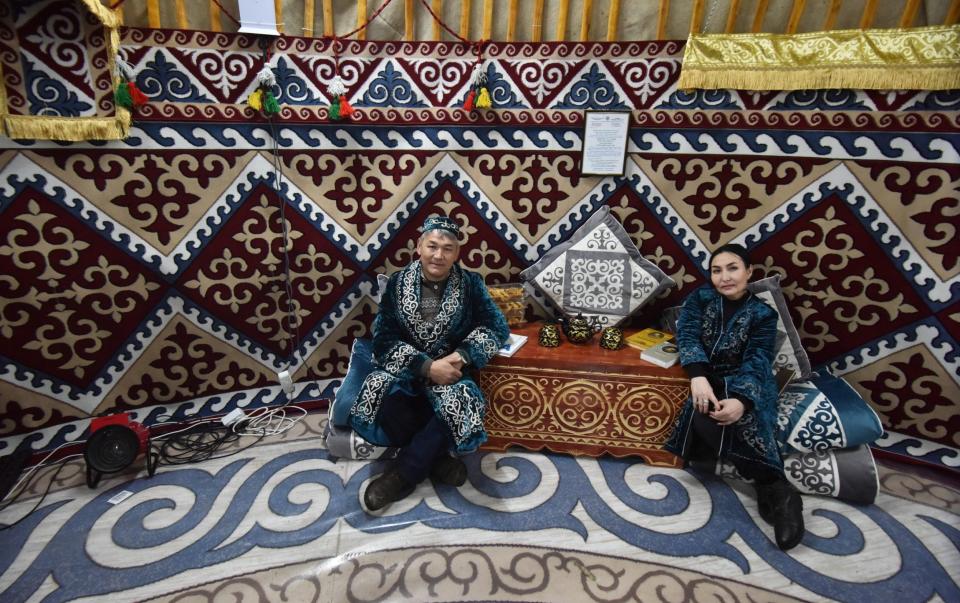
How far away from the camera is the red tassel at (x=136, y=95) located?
1.91 m

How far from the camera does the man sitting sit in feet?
6.16

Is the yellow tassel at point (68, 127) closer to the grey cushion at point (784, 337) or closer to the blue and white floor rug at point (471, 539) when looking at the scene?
the blue and white floor rug at point (471, 539)

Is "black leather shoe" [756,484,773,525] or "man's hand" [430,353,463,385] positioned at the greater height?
"black leather shoe" [756,484,773,525]

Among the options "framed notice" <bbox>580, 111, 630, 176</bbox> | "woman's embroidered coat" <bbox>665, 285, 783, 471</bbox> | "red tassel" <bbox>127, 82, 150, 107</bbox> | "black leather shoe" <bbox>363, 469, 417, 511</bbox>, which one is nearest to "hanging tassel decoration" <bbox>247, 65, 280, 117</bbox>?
"red tassel" <bbox>127, 82, 150, 107</bbox>

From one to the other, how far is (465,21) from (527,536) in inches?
90.3

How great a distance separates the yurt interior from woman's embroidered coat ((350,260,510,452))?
15 mm

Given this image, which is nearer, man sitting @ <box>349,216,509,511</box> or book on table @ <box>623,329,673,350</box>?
man sitting @ <box>349,216,509,511</box>

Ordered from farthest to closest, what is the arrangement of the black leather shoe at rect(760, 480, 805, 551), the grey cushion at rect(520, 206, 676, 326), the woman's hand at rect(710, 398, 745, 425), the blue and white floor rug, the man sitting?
the grey cushion at rect(520, 206, 676, 326) → the man sitting → the woman's hand at rect(710, 398, 745, 425) → the black leather shoe at rect(760, 480, 805, 551) → the blue and white floor rug

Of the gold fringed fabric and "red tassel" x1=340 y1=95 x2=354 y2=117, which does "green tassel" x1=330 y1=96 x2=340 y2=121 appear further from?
the gold fringed fabric

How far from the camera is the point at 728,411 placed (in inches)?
69.7

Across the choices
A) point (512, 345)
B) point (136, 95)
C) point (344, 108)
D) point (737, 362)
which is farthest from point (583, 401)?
point (136, 95)

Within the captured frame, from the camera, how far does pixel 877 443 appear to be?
7.44 ft

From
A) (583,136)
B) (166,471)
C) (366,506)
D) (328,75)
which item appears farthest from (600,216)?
(166,471)

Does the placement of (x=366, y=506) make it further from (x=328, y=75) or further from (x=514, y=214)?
(x=328, y=75)
